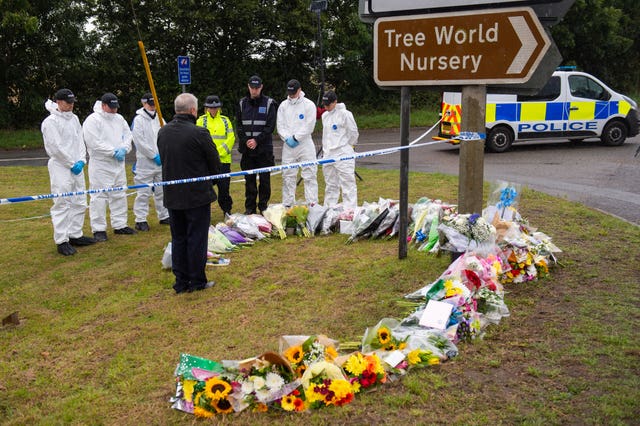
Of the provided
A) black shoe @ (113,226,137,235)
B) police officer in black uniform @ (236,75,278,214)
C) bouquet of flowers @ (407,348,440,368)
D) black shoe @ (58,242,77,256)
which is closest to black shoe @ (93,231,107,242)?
black shoe @ (113,226,137,235)

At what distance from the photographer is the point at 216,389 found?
12.0 feet

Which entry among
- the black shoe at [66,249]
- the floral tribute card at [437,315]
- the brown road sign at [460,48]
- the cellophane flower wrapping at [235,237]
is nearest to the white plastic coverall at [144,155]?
the black shoe at [66,249]

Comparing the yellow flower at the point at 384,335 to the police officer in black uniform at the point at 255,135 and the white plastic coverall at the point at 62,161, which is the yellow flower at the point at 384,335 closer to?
the white plastic coverall at the point at 62,161

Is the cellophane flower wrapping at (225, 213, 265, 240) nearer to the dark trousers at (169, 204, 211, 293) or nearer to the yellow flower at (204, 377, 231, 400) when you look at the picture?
the dark trousers at (169, 204, 211, 293)

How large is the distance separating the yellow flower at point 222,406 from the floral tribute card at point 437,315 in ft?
5.07

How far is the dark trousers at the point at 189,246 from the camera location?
19.4 feet

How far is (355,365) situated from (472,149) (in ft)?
7.82

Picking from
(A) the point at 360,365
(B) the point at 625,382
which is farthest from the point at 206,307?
(B) the point at 625,382

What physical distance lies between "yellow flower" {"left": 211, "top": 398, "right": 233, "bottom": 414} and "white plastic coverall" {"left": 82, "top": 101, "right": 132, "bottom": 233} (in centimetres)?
552

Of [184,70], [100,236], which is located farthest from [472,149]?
[184,70]

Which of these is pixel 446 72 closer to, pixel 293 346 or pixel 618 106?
pixel 293 346

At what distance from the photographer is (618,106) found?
1602cm

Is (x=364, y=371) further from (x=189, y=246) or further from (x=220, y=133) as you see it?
(x=220, y=133)

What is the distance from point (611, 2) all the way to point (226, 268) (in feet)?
102
